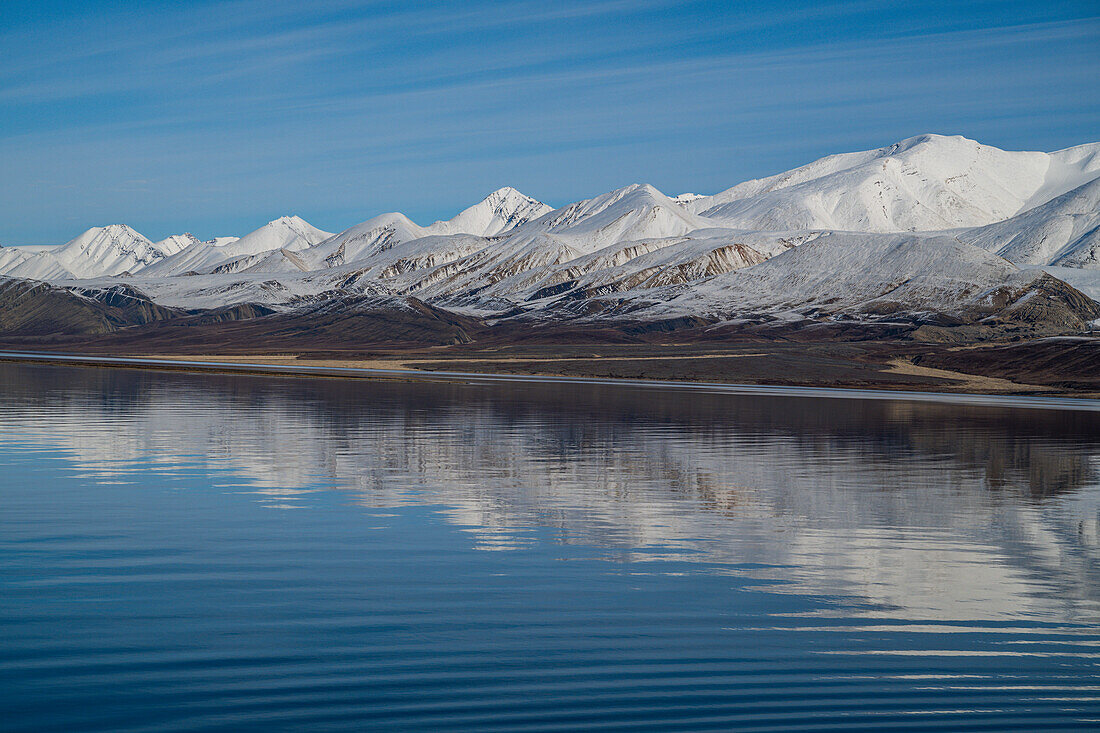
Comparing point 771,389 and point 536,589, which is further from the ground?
point 771,389

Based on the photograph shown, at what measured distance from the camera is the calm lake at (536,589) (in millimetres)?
9539

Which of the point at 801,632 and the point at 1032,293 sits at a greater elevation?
the point at 1032,293

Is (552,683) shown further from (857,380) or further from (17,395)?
(857,380)

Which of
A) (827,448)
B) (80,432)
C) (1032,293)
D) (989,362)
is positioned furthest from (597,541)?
(1032,293)

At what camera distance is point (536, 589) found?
13.5m

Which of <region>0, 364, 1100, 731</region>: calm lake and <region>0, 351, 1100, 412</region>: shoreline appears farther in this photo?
<region>0, 351, 1100, 412</region>: shoreline

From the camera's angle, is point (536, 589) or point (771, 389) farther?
point (771, 389)

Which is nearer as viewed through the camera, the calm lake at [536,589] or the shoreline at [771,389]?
the calm lake at [536,589]

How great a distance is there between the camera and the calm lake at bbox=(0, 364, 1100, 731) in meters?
9.54

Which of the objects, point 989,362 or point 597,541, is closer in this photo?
point 597,541

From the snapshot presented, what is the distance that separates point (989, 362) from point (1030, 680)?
100 metres

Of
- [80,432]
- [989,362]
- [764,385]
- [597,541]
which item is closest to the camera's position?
[597,541]

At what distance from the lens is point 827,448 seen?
108ft

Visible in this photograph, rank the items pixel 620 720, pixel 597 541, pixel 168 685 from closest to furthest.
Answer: pixel 620 720 < pixel 168 685 < pixel 597 541
